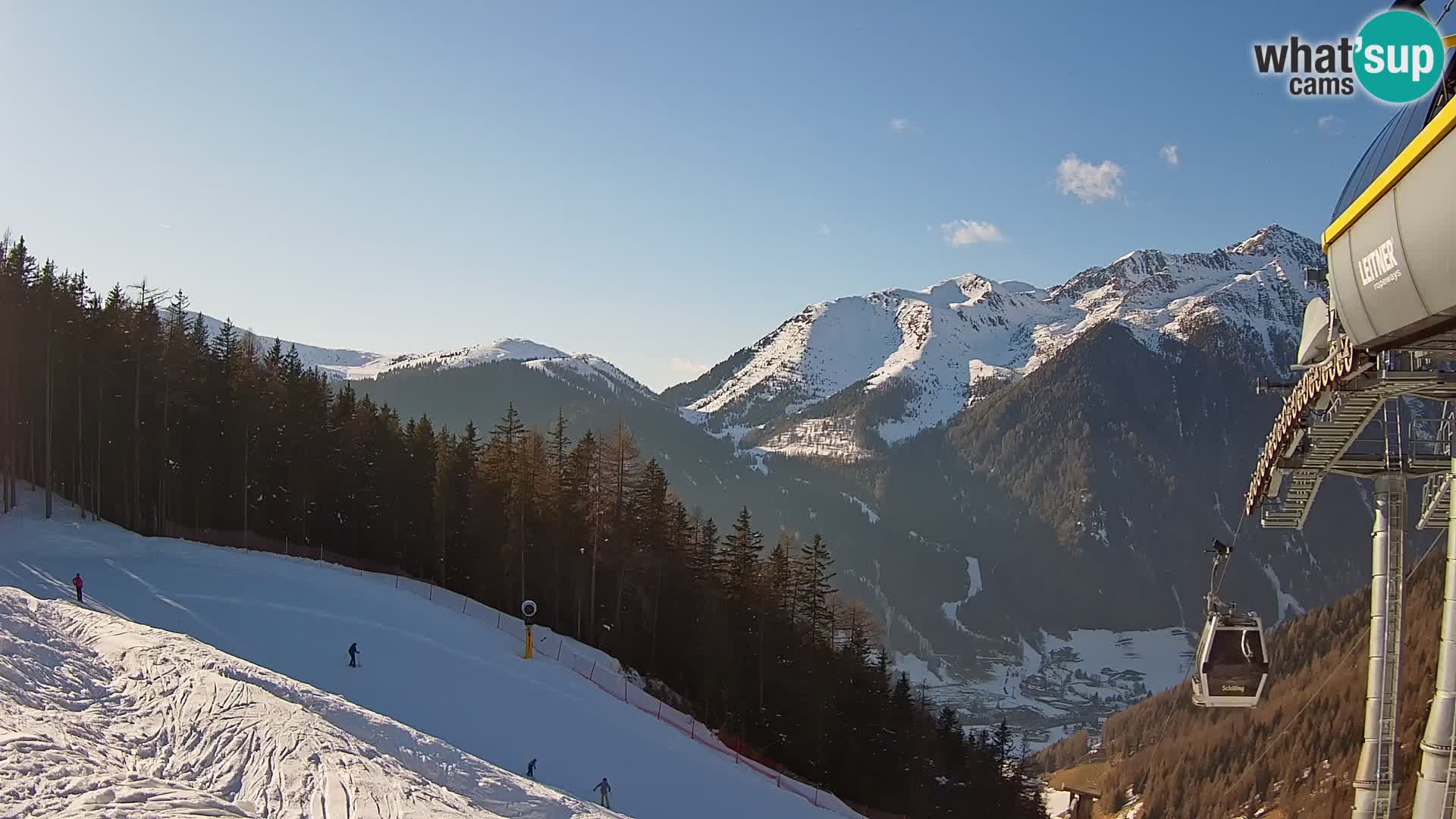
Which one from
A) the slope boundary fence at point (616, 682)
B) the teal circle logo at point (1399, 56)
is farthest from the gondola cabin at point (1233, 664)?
the slope boundary fence at point (616, 682)

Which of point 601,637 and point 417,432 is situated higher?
point 417,432

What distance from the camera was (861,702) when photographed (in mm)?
44438

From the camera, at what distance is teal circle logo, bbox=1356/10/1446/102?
571 cm

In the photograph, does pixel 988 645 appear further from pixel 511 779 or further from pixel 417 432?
pixel 511 779

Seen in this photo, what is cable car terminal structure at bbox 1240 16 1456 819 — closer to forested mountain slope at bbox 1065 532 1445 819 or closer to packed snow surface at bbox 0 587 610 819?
packed snow surface at bbox 0 587 610 819

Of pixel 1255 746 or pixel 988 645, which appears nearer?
pixel 1255 746

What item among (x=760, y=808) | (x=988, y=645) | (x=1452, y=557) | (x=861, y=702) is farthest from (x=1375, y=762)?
(x=988, y=645)

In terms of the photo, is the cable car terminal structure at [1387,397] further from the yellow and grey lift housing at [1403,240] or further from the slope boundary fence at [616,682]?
the slope boundary fence at [616,682]

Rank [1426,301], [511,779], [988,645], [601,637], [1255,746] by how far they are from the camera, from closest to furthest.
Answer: [1426,301], [511,779], [601,637], [1255,746], [988,645]

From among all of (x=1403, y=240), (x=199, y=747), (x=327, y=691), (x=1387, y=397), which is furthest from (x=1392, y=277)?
(x=327, y=691)

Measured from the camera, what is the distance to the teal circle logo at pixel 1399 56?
225 inches

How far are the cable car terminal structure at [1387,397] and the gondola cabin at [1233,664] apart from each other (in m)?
0.03

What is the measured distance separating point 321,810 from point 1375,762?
491 inches

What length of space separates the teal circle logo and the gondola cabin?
7.63 m
